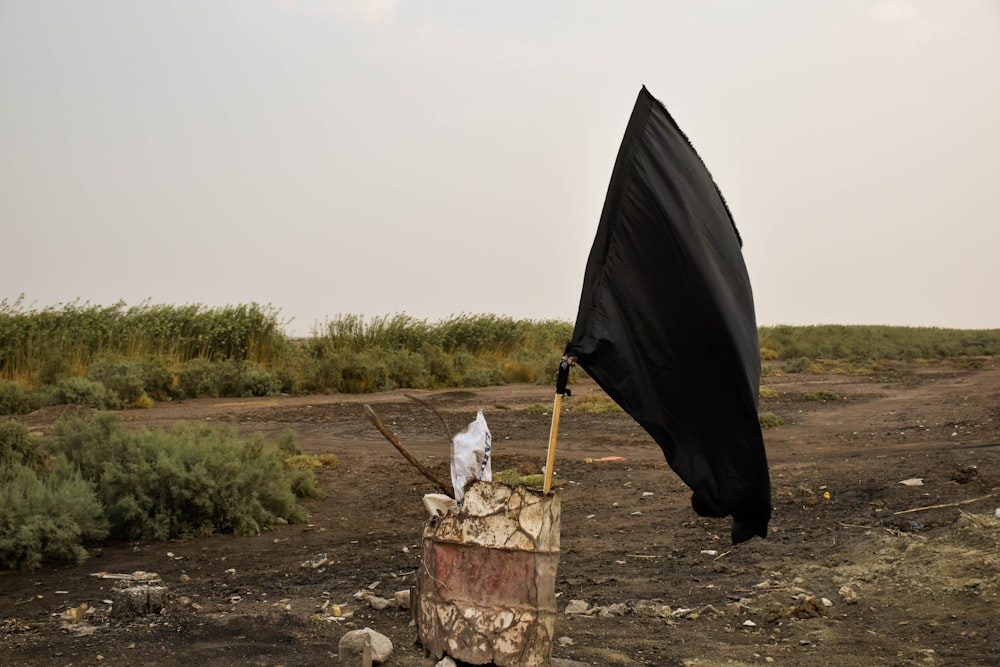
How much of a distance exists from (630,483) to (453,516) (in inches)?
221

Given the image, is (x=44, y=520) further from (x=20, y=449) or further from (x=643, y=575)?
(x=643, y=575)

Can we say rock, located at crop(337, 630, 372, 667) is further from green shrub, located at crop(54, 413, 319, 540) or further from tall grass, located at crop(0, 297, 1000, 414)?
tall grass, located at crop(0, 297, 1000, 414)

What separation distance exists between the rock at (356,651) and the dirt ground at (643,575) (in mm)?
230

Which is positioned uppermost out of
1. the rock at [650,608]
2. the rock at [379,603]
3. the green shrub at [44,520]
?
the green shrub at [44,520]

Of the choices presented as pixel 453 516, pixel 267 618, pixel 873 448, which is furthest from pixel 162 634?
pixel 873 448

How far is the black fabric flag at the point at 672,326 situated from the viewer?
3.90 metres

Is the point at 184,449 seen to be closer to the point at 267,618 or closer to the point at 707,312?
the point at 267,618

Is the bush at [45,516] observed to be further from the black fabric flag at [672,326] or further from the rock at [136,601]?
the black fabric flag at [672,326]

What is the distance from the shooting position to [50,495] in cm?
709

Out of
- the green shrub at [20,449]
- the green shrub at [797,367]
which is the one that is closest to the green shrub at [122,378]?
the green shrub at [20,449]

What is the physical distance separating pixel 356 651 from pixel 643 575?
101 inches

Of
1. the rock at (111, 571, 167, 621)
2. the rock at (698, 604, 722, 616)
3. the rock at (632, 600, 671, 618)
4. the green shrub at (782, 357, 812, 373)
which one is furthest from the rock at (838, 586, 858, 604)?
the green shrub at (782, 357, 812, 373)

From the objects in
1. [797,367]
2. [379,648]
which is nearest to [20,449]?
[379,648]

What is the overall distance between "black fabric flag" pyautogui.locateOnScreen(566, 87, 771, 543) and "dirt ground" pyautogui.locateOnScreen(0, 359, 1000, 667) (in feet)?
4.92
